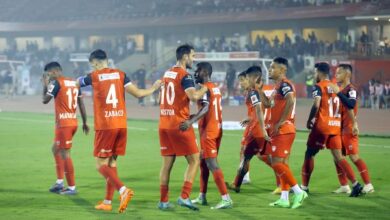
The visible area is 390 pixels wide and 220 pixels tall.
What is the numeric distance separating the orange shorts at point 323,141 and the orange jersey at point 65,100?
12.7ft

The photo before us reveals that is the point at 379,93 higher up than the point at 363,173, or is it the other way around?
the point at 363,173

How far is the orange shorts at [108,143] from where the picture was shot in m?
11.1

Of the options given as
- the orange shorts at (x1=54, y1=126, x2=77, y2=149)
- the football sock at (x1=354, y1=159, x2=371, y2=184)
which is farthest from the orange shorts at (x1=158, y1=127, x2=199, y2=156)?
the football sock at (x1=354, y1=159, x2=371, y2=184)

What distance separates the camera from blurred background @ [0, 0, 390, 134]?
43875 millimetres

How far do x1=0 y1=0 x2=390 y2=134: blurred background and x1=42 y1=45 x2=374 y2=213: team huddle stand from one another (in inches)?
1028

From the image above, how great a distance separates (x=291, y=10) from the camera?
54.0 metres

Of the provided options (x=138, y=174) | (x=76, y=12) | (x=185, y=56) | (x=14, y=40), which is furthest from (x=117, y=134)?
(x=14, y=40)

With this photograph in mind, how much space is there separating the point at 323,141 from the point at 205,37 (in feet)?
161

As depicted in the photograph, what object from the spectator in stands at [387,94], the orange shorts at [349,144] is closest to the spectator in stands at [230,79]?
the spectator in stands at [387,94]

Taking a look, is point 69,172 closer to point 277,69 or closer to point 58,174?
point 58,174

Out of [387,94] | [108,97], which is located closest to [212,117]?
[108,97]

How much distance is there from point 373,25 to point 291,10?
6.55 meters

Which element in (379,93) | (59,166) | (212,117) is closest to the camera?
(212,117)

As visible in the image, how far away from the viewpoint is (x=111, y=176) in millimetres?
10945
